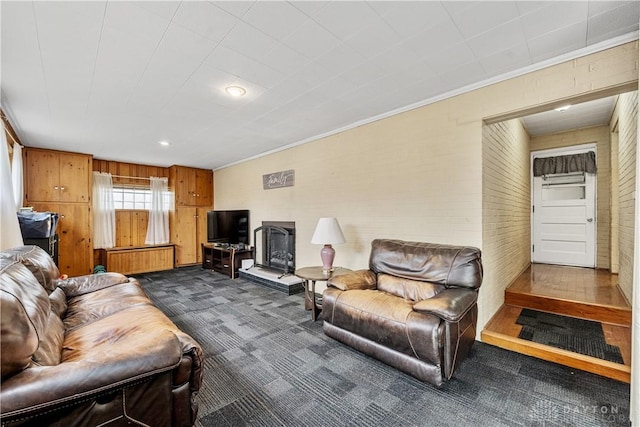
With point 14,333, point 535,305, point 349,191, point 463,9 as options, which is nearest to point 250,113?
→ point 349,191

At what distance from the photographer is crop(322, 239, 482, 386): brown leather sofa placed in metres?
1.94

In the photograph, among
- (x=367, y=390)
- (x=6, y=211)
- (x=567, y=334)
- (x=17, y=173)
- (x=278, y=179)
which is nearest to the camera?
(x=367, y=390)

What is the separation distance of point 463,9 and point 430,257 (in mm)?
1912

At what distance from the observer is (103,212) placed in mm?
5688

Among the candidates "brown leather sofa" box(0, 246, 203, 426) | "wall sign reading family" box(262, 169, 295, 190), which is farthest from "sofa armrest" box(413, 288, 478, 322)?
"wall sign reading family" box(262, 169, 295, 190)

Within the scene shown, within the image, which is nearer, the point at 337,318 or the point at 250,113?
the point at 337,318

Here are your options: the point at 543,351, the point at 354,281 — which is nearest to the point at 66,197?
the point at 354,281

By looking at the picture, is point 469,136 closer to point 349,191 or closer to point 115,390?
point 349,191

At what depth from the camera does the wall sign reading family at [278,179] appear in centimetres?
480

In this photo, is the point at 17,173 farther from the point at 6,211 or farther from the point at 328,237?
the point at 328,237

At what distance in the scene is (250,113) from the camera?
3.40 m

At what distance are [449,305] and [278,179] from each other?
3774 mm

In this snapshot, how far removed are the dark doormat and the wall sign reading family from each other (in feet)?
12.1

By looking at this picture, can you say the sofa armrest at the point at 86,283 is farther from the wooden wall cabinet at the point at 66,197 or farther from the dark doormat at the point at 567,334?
the dark doormat at the point at 567,334
